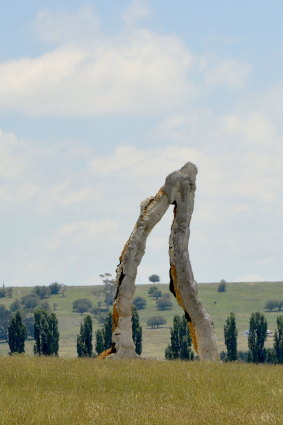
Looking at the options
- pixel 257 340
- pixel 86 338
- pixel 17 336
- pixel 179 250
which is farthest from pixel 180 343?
pixel 179 250

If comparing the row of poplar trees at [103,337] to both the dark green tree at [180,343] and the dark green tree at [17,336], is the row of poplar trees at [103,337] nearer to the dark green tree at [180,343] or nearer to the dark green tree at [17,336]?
the dark green tree at [180,343]

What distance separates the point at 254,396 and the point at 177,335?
89.3 meters

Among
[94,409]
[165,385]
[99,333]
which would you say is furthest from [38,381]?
[99,333]

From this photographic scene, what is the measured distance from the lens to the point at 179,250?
135ft

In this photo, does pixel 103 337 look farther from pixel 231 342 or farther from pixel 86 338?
pixel 231 342

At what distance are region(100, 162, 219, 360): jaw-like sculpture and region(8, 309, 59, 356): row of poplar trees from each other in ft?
233

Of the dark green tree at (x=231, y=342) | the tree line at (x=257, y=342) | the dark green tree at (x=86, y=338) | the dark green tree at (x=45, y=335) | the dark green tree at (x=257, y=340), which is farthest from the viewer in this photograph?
the dark green tree at (x=257, y=340)

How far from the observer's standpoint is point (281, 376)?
30.1 m

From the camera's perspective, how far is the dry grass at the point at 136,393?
2103cm

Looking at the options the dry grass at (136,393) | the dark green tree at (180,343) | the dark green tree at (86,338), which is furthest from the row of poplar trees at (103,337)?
the dry grass at (136,393)

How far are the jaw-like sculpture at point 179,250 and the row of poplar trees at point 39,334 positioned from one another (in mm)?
71086

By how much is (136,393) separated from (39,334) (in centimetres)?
8913

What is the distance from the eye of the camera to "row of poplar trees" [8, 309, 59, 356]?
112m

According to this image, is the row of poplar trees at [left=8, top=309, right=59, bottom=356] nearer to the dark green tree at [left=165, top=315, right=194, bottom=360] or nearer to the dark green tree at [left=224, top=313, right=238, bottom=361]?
the dark green tree at [left=165, top=315, right=194, bottom=360]
